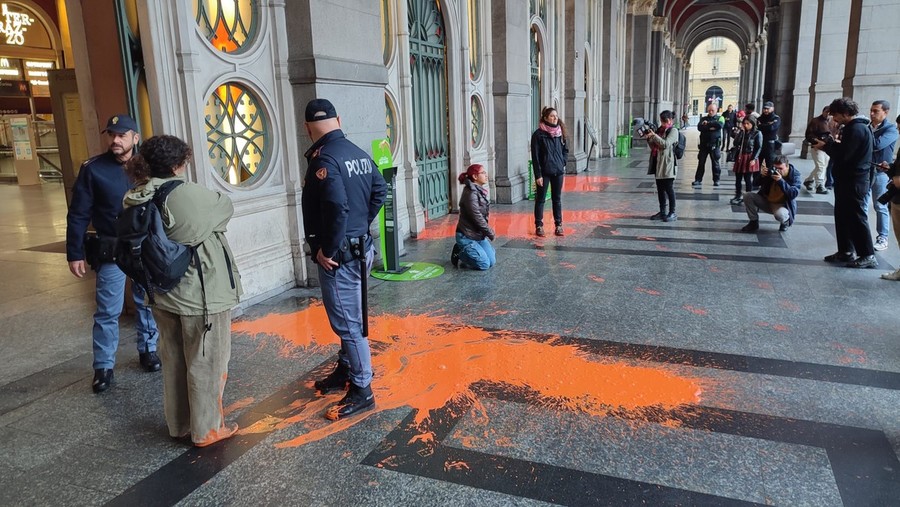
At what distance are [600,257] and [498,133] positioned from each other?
5040 millimetres

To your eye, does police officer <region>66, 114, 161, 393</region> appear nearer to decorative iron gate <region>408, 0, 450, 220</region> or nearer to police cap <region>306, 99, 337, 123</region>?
police cap <region>306, 99, 337, 123</region>

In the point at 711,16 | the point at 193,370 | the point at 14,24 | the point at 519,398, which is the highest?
the point at 711,16

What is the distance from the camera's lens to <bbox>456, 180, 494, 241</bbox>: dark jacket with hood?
7.17 metres

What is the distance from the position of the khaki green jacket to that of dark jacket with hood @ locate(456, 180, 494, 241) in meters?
4.06

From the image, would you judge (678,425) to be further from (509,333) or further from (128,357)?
(128,357)

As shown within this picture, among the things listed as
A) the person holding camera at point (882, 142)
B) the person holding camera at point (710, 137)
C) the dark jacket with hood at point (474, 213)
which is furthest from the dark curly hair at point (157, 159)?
the person holding camera at point (710, 137)

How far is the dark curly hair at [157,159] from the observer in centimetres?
322

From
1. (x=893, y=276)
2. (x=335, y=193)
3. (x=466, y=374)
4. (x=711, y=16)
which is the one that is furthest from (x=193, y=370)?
(x=711, y=16)

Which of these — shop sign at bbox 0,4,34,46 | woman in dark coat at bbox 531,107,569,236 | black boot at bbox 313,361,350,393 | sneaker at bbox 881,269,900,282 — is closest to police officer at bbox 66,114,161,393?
black boot at bbox 313,361,350,393

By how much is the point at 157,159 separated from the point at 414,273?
4174mm

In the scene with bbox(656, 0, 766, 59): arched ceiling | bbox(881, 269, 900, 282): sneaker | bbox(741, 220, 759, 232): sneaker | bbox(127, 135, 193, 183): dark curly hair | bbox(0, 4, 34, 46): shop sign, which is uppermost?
bbox(656, 0, 766, 59): arched ceiling

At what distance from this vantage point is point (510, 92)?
11.9m

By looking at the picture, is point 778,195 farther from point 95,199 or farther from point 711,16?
point 711,16

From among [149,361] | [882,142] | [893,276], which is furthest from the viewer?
[882,142]
